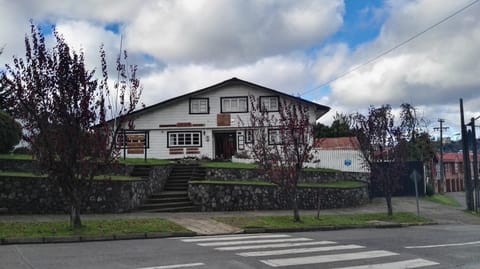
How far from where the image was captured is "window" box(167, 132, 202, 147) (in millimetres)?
35500

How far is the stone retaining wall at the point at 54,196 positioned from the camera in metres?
15.3

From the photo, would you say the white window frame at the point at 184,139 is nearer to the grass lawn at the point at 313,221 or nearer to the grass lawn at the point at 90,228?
the grass lawn at the point at 313,221

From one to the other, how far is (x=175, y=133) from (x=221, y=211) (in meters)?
17.4

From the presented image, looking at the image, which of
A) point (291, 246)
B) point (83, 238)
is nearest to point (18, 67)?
point (83, 238)

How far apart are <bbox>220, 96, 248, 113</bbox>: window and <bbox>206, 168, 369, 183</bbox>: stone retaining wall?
420 inches

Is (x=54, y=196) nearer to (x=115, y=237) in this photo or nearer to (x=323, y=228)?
(x=115, y=237)

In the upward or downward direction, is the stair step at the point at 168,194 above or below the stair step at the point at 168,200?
above

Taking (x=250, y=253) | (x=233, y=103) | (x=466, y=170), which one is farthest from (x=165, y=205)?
(x=233, y=103)

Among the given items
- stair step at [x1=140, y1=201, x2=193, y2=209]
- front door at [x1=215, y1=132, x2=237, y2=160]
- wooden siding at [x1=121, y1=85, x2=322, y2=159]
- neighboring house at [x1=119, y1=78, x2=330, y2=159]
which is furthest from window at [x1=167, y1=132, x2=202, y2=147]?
stair step at [x1=140, y1=201, x2=193, y2=209]

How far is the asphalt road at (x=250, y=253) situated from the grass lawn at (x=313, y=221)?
2548mm

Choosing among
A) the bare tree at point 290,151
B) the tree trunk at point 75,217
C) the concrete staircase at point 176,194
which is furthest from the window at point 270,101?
the tree trunk at point 75,217

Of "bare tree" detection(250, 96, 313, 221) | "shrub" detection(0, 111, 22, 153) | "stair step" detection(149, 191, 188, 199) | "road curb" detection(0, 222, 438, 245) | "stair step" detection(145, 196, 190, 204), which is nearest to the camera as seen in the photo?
"road curb" detection(0, 222, 438, 245)

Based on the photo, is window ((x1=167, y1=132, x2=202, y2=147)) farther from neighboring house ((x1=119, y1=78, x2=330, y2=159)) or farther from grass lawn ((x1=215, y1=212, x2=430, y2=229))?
grass lawn ((x1=215, y1=212, x2=430, y2=229))

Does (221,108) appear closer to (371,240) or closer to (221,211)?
(221,211)
